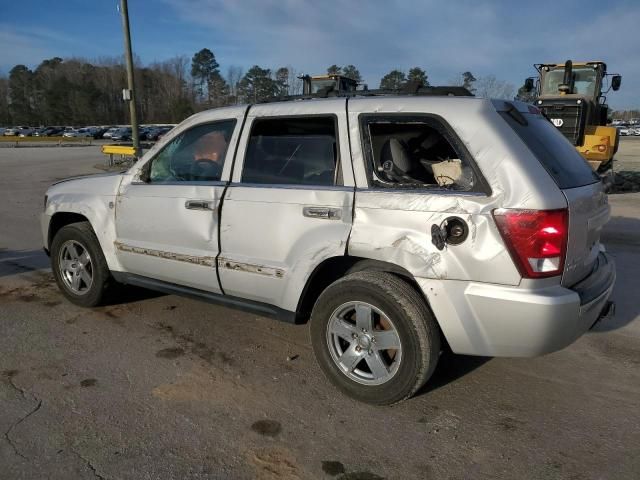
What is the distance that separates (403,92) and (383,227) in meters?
1.04

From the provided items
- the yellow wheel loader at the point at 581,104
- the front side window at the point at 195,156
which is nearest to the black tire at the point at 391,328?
Result: the front side window at the point at 195,156

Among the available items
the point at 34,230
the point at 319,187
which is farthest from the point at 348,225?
the point at 34,230

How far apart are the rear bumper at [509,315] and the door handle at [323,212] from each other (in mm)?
686

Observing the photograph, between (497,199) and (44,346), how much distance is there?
352cm

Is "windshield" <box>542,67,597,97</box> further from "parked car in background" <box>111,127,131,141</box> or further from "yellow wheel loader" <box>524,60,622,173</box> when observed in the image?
"parked car in background" <box>111,127,131,141</box>

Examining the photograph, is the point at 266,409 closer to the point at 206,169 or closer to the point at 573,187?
the point at 206,169

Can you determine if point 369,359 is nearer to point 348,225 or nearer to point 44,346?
point 348,225

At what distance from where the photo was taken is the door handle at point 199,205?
3.76 metres

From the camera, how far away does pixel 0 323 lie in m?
4.41

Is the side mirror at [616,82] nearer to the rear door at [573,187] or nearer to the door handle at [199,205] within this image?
the rear door at [573,187]

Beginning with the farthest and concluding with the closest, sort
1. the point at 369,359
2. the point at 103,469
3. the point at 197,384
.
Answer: the point at 197,384
the point at 369,359
the point at 103,469

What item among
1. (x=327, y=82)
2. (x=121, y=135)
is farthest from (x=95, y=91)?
(x=327, y=82)

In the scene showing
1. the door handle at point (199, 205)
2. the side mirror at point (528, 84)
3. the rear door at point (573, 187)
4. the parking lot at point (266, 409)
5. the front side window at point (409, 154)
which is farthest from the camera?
the side mirror at point (528, 84)

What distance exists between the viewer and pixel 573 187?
117 inches
